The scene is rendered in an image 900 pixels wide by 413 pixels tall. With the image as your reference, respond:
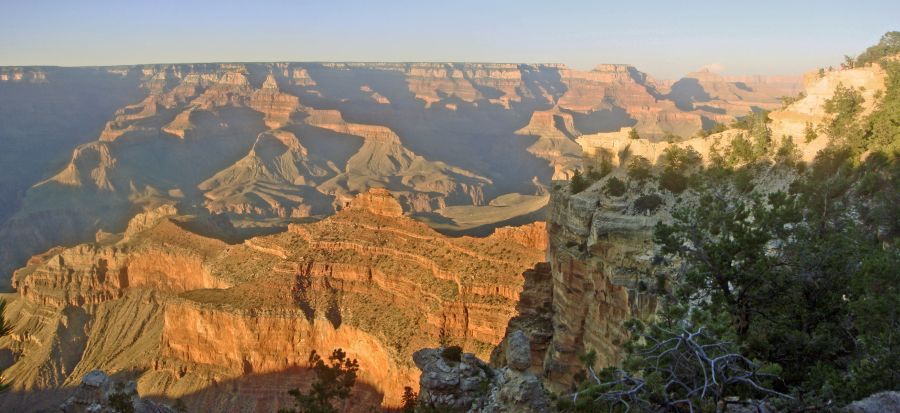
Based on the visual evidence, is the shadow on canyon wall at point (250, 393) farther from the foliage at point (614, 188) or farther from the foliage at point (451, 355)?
the foliage at point (614, 188)

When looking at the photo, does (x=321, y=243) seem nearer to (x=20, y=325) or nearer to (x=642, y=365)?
(x=20, y=325)

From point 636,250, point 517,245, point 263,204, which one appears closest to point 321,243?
point 517,245

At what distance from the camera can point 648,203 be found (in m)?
24.8

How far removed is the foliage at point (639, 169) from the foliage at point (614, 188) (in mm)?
730

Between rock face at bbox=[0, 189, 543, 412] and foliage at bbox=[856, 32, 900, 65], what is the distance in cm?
1837

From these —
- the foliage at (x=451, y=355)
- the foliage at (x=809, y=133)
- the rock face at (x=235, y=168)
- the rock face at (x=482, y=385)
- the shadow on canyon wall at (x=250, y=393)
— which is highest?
the foliage at (x=809, y=133)

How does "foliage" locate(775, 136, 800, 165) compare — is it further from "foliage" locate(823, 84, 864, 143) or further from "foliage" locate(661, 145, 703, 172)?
"foliage" locate(661, 145, 703, 172)

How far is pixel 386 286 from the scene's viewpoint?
1522 inches

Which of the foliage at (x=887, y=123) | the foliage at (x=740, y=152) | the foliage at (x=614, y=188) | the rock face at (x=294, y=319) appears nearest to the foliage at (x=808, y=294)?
the foliage at (x=887, y=123)

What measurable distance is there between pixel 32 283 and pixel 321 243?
2997 cm

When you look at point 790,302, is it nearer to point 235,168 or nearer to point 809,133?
point 809,133

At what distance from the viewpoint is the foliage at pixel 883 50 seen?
94.3 ft

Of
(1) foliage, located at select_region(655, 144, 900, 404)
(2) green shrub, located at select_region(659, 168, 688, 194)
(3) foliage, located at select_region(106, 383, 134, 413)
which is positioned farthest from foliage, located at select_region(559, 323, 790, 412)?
(3) foliage, located at select_region(106, 383, 134, 413)

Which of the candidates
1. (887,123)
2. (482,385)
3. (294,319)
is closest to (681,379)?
(482,385)
